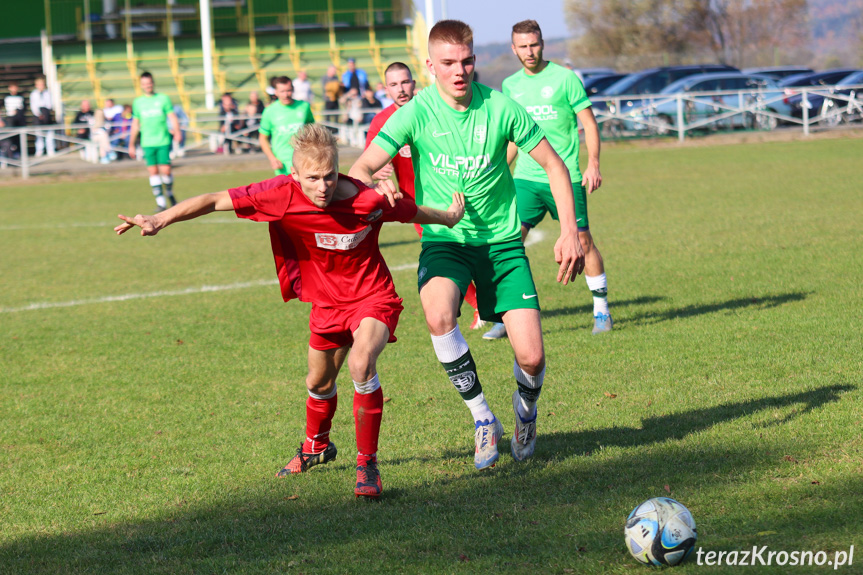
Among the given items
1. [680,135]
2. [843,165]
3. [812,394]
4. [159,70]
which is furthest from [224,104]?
[812,394]

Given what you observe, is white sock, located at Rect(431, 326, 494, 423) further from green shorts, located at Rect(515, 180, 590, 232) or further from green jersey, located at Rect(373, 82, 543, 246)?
green shorts, located at Rect(515, 180, 590, 232)

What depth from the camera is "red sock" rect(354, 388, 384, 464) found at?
177 inches

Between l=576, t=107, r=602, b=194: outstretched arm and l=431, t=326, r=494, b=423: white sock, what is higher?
l=576, t=107, r=602, b=194: outstretched arm

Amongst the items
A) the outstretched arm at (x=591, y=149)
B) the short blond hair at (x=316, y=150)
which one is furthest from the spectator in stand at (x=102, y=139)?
the short blond hair at (x=316, y=150)

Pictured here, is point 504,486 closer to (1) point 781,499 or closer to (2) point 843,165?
(1) point 781,499

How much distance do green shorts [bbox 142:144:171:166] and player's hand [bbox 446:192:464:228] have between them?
13.8m

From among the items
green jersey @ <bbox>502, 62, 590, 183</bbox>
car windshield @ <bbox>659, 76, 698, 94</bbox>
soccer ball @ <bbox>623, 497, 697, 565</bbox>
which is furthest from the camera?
car windshield @ <bbox>659, 76, 698, 94</bbox>

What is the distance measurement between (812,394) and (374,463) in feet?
8.71

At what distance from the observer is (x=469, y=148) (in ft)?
16.0

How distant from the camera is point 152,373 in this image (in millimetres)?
7164

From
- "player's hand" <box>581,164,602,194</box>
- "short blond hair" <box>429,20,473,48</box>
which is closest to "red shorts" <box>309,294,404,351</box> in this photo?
"short blond hair" <box>429,20,473,48</box>

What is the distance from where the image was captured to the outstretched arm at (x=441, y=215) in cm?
452

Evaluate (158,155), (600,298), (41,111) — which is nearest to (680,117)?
(158,155)

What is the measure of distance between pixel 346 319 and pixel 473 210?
905 millimetres
